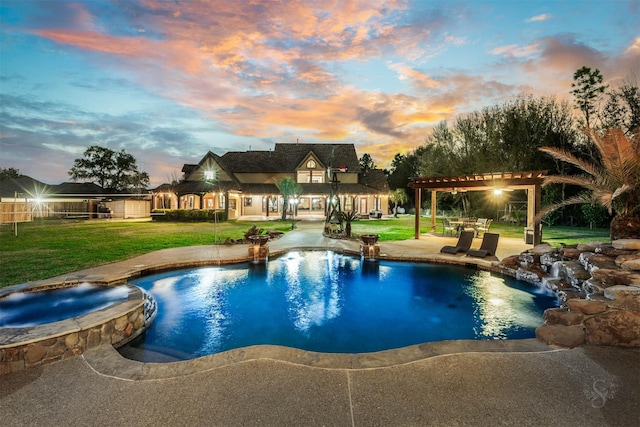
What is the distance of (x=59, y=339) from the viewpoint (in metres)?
3.54

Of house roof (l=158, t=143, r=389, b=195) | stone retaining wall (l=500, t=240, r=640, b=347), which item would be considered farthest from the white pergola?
house roof (l=158, t=143, r=389, b=195)

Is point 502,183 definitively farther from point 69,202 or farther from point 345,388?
point 69,202

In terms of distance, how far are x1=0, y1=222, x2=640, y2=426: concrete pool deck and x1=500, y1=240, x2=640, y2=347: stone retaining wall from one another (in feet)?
0.74

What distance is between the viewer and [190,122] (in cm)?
3150

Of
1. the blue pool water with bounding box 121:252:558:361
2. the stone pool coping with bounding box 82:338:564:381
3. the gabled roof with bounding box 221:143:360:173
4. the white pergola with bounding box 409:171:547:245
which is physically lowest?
the blue pool water with bounding box 121:252:558:361

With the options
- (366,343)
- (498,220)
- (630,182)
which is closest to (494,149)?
(498,220)

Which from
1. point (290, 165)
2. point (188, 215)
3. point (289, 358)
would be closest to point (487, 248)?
point (289, 358)

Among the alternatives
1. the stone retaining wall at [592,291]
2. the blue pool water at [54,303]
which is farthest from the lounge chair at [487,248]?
the blue pool water at [54,303]

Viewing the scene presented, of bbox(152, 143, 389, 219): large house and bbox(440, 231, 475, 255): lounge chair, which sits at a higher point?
bbox(152, 143, 389, 219): large house

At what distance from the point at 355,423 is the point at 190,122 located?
113 feet

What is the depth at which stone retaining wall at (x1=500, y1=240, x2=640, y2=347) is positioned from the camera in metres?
3.82

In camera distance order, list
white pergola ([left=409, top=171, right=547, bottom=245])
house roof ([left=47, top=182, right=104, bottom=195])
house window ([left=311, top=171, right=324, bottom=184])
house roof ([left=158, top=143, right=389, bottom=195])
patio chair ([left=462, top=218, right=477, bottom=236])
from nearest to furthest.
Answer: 1. white pergola ([left=409, top=171, right=547, bottom=245])
2. patio chair ([left=462, top=218, right=477, bottom=236])
3. house roof ([left=158, top=143, right=389, bottom=195])
4. house window ([left=311, top=171, right=324, bottom=184])
5. house roof ([left=47, top=182, right=104, bottom=195])

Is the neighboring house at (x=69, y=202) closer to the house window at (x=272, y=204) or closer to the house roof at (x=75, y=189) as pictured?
the house roof at (x=75, y=189)

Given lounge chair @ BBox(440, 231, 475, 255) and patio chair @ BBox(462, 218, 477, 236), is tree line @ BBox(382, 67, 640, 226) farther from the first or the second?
lounge chair @ BBox(440, 231, 475, 255)
